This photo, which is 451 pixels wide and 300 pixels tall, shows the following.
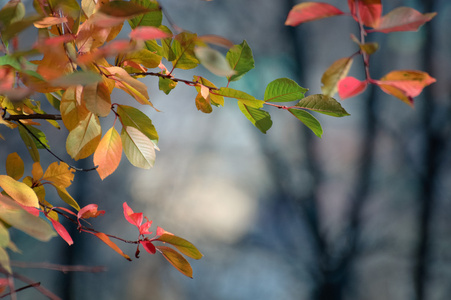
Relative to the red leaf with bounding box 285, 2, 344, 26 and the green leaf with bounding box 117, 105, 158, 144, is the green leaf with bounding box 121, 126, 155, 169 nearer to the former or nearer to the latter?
the green leaf with bounding box 117, 105, 158, 144

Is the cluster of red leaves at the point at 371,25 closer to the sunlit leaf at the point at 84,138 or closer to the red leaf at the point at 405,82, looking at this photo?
the red leaf at the point at 405,82

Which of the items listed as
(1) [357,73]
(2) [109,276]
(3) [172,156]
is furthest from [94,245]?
(1) [357,73]

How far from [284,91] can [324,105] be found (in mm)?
36

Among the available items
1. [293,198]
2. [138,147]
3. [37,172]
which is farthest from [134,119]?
[293,198]

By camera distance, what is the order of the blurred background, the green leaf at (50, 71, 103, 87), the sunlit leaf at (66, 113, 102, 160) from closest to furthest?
the green leaf at (50, 71, 103, 87) < the sunlit leaf at (66, 113, 102, 160) < the blurred background

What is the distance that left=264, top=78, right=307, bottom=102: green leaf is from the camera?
247mm

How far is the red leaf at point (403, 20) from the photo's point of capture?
0.16 m

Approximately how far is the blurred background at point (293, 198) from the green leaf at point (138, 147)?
1.20m

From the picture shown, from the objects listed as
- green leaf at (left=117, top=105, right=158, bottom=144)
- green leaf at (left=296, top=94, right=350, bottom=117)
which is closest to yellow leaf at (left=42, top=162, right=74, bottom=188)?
green leaf at (left=117, top=105, right=158, bottom=144)

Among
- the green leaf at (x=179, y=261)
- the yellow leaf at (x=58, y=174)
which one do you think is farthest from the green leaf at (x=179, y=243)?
the yellow leaf at (x=58, y=174)

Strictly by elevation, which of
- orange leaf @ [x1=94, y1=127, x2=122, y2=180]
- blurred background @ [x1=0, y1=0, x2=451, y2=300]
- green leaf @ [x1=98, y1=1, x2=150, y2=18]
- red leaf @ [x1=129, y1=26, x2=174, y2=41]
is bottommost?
blurred background @ [x1=0, y1=0, x2=451, y2=300]

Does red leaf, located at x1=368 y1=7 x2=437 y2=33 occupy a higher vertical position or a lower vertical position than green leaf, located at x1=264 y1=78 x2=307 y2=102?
higher

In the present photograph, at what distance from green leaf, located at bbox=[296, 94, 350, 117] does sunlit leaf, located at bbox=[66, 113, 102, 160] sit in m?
0.14

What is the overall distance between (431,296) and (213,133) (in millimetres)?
1080
